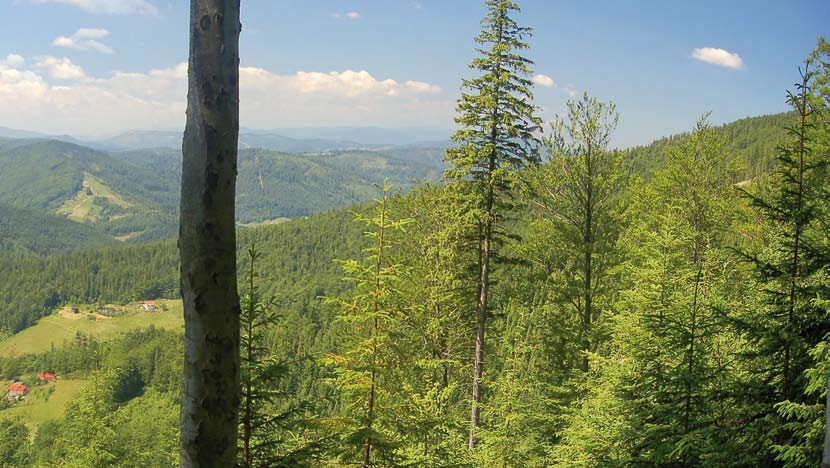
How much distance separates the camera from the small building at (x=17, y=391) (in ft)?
255

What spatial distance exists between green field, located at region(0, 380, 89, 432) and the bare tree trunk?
8075 centimetres

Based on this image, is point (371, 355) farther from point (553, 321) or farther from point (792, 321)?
point (553, 321)

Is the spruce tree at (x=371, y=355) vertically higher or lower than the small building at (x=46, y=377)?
higher

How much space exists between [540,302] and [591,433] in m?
6.72

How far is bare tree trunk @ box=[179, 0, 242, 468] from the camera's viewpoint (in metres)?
2.46

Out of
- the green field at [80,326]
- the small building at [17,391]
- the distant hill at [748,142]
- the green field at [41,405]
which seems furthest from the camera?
the green field at [80,326]

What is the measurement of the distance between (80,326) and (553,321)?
140152mm

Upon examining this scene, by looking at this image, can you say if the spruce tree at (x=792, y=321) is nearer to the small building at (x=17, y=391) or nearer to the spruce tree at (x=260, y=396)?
the spruce tree at (x=260, y=396)

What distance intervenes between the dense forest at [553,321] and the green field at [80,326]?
360 ft

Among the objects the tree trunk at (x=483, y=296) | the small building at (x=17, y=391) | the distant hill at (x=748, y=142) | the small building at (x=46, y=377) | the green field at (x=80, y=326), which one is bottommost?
the green field at (x=80, y=326)

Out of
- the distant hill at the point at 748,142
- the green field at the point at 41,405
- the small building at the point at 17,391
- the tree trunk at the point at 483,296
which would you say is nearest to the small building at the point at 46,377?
the green field at the point at 41,405

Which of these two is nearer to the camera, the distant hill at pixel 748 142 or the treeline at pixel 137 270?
the distant hill at pixel 748 142

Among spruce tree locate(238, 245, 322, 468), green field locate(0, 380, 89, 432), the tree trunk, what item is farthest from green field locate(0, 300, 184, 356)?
spruce tree locate(238, 245, 322, 468)

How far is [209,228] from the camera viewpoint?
2.50 m
